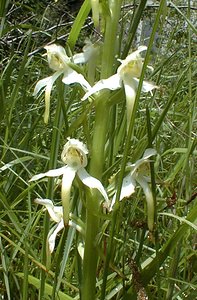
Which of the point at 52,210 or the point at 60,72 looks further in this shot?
the point at 60,72

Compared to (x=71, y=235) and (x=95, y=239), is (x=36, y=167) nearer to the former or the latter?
(x=71, y=235)

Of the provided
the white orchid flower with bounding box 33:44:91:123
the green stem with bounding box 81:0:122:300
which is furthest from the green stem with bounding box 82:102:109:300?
the white orchid flower with bounding box 33:44:91:123

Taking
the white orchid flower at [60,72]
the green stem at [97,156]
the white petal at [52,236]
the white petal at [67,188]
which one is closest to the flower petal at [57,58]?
the white orchid flower at [60,72]

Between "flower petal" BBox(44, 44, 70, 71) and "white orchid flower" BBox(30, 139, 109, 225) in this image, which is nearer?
"white orchid flower" BBox(30, 139, 109, 225)

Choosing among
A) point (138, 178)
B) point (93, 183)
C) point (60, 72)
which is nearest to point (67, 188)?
point (93, 183)

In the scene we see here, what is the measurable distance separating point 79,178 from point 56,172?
5 centimetres

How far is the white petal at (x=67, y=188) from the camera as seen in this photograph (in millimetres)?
1025

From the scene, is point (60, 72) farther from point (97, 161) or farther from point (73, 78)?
point (97, 161)

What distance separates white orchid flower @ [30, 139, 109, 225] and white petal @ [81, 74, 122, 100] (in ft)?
0.40

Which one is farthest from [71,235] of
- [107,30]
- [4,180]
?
[107,30]

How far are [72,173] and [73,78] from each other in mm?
202

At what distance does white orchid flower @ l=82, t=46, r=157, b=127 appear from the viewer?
110 centimetres

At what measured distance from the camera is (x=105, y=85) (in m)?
1.10

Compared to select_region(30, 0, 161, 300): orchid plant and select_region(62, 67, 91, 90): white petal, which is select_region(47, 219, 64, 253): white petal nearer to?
select_region(30, 0, 161, 300): orchid plant
